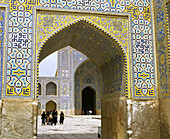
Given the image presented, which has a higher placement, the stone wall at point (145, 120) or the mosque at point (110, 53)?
the mosque at point (110, 53)

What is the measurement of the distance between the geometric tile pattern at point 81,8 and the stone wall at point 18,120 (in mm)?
218

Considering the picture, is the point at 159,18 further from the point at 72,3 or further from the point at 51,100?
the point at 51,100

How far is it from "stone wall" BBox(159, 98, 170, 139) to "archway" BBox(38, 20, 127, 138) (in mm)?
792

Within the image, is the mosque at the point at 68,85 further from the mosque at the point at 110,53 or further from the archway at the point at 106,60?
the mosque at the point at 110,53

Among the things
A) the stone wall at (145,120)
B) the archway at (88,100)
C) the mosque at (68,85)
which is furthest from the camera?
the archway at (88,100)

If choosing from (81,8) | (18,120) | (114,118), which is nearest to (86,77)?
(114,118)

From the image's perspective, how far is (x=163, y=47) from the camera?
5.05m

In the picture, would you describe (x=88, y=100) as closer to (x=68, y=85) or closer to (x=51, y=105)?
(x=68, y=85)

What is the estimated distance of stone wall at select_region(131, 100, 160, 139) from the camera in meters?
5.02

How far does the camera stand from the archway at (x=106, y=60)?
5.34 meters

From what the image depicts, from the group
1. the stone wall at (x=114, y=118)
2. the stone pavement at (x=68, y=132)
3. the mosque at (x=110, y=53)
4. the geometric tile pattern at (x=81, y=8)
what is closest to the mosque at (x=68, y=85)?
the stone pavement at (x=68, y=132)

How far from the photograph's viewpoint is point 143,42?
212 inches

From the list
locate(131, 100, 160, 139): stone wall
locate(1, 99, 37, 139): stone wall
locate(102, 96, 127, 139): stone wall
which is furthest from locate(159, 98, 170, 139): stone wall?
locate(1, 99, 37, 139): stone wall

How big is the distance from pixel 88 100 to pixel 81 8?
65.7ft
